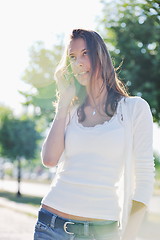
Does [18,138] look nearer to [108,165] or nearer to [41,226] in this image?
[41,226]

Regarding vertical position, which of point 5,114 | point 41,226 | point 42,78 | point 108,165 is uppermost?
point 108,165

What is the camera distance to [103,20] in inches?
557

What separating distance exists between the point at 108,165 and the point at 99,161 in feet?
0.15

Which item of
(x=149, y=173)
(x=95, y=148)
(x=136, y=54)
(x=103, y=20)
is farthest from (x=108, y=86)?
(x=136, y=54)

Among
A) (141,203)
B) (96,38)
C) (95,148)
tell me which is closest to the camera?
(141,203)

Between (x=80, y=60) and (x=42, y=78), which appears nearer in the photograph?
(x=80, y=60)

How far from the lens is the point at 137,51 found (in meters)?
15.4

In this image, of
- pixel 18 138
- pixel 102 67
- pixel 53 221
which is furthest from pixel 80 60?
pixel 18 138

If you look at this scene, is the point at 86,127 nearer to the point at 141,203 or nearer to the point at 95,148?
the point at 95,148

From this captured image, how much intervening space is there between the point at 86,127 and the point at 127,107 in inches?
8.9

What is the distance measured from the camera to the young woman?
2305 millimetres

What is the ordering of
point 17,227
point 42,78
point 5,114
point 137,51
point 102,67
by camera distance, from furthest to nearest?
1. point 5,114
2. point 42,78
3. point 137,51
4. point 17,227
5. point 102,67

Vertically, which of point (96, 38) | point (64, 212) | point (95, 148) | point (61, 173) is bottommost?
point (64, 212)

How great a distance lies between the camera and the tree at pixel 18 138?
124 ft
